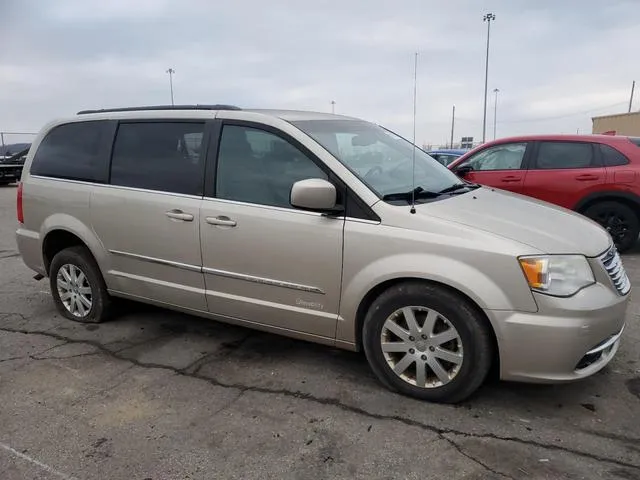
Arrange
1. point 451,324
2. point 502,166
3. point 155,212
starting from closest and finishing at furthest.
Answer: point 451,324, point 155,212, point 502,166

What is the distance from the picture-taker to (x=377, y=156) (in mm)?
3699

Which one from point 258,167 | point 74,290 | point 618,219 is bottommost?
point 74,290

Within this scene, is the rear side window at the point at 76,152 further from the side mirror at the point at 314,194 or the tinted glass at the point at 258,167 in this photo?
the side mirror at the point at 314,194

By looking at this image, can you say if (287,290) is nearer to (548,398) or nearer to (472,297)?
(472,297)

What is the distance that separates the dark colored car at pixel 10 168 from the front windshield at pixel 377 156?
21082mm

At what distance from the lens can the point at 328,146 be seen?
3.39 metres

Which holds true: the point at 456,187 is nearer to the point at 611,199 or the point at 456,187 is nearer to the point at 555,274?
the point at 555,274

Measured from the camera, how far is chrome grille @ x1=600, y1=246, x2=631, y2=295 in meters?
3.01

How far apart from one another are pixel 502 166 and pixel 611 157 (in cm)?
134

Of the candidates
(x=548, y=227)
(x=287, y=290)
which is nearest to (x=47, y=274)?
(x=287, y=290)

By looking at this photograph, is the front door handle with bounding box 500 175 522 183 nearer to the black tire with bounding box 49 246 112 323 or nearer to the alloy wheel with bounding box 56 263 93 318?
the black tire with bounding box 49 246 112 323

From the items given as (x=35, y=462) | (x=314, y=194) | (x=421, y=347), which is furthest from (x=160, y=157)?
(x=421, y=347)

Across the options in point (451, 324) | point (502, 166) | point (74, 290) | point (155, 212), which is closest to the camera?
point (451, 324)

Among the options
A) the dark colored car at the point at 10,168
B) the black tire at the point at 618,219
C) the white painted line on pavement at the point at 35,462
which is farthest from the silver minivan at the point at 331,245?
the dark colored car at the point at 10,168
